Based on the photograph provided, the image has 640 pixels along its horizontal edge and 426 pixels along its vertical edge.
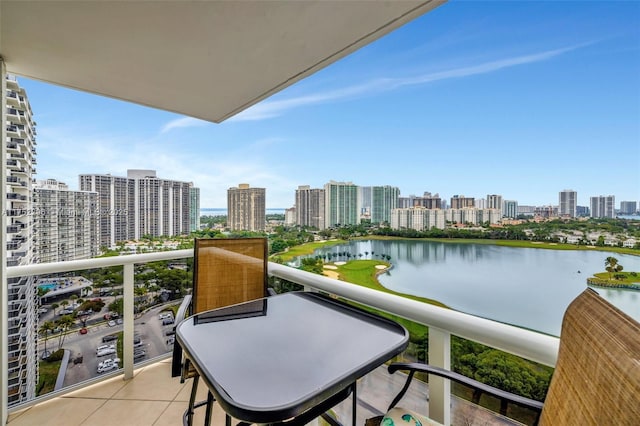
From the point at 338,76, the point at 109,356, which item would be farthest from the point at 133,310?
the point at 338,76

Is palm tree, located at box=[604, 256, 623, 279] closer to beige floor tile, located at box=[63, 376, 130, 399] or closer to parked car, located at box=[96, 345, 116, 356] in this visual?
beige floor tile, located at box=[63, 376, 130, 399]

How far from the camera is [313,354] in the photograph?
122cm

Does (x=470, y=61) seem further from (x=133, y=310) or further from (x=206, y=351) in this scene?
(x=133, y=310)

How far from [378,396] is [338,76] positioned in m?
Answer: 5.29

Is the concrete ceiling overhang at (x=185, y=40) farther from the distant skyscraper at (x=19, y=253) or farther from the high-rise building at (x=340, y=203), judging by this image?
the high-rise building at (x=340, y=203)

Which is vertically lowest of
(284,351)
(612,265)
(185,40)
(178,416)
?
(178,416)

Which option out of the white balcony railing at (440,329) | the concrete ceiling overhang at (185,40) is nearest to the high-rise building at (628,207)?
the white balcony railing at (440,329)

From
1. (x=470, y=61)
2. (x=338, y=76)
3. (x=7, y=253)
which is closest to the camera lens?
(x=7, y=253)

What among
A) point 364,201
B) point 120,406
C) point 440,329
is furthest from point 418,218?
point 120,406

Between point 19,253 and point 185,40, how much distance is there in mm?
2117

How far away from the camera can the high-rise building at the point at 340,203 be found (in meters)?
3.48

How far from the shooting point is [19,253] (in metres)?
2.20

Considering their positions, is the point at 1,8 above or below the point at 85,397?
above

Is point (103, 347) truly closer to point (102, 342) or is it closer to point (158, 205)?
point (102, 342)
